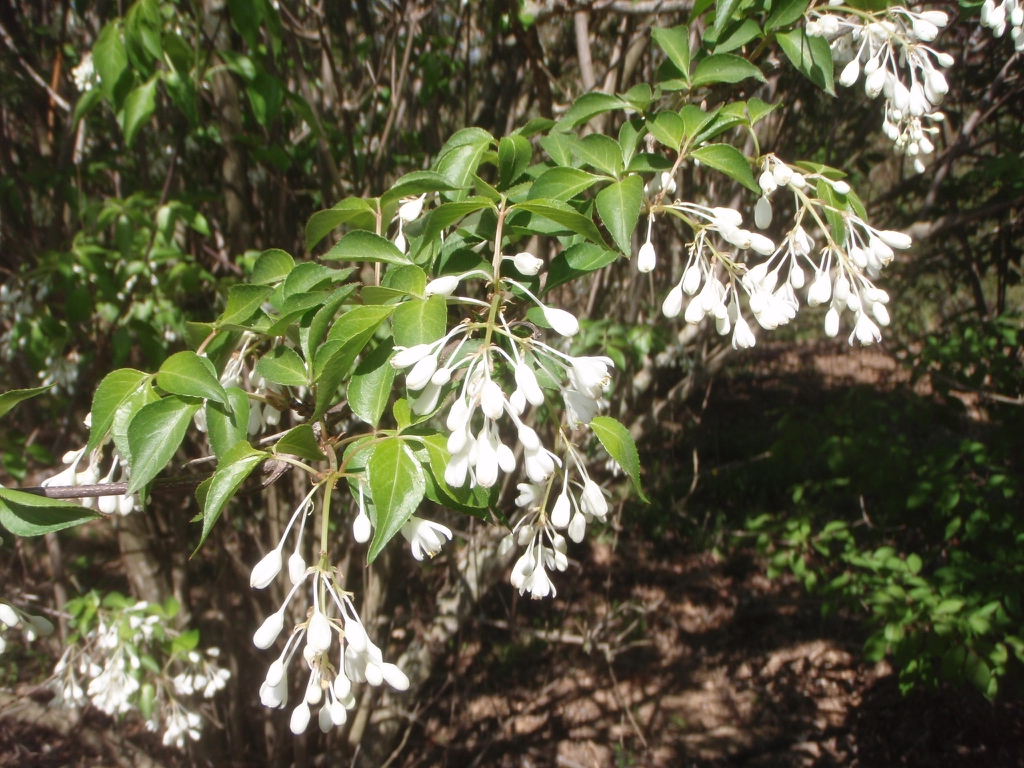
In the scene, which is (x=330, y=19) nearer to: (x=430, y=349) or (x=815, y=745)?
(x=430, y=349)

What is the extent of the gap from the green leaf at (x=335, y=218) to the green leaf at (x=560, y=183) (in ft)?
0.97

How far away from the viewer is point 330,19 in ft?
10.0

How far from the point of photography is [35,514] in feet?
3.19

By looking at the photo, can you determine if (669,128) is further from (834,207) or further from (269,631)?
(269,631)

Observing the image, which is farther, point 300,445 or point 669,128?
point 669,128

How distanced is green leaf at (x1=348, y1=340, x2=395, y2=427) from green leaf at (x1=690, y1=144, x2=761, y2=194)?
54cm

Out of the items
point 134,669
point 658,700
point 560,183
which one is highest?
point 560,183

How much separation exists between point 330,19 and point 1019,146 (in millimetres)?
3548

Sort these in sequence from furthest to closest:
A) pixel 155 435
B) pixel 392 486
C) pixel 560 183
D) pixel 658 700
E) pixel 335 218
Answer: pixel 658 700 < pixel 335 218 < pixel 560 183 < pixel 155 435 < pixel 392 486

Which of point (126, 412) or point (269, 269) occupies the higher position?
point (269, 269)

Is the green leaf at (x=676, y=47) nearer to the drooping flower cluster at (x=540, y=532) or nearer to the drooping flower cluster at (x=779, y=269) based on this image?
the drooping flower cluster at (x=779, y=269)

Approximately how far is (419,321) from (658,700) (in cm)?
391

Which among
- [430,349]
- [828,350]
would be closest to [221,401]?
[430,349]

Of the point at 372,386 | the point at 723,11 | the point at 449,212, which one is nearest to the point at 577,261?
the point at 449,212
